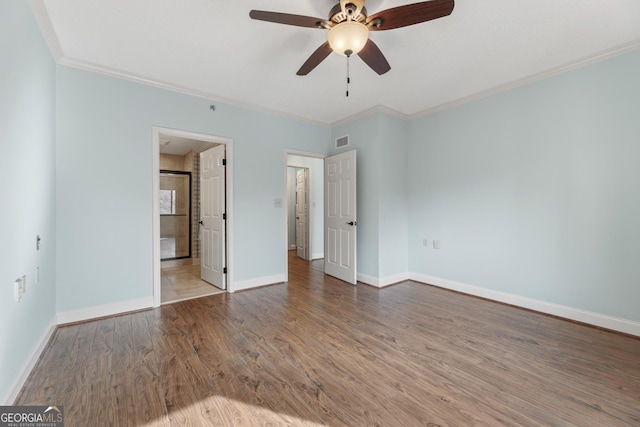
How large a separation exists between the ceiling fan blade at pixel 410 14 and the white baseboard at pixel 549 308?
3.23 meters

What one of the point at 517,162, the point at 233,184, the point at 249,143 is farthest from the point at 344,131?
the point at 517,162

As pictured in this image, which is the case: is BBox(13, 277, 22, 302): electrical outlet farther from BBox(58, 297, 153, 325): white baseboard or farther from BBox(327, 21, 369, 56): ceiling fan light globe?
BBox(327, 21, 369, 56): ceiling fan light globe

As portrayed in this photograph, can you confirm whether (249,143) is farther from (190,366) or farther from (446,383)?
(446,383)

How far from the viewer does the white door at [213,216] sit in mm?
3914

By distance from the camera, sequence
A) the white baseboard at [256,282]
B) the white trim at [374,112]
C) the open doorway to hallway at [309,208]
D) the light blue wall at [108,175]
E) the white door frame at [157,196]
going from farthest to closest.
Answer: the open doorway to hallway at [309,208]
the white trim at [374,112]
the white baseboard at [256,282]
the white door frame at [157,196]
the light blue wall at [108,175]

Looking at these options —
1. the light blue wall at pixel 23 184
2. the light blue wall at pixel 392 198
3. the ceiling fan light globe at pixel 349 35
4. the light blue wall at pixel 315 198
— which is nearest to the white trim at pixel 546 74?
the light blue wall at pixel 392 198

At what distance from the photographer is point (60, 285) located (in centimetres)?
273

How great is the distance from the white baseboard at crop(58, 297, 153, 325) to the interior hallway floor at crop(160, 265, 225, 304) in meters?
0.26

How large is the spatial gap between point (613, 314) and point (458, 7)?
3.22 metres

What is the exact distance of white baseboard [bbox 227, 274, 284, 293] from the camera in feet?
12.7

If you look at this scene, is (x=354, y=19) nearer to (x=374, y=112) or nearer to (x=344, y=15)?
(x=344, y=15)

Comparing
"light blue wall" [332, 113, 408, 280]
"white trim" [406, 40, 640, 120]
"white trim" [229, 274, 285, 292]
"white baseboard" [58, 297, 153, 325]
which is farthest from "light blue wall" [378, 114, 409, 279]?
"white baseboard" [58, 297, 153, 325]

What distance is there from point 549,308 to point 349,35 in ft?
11.6

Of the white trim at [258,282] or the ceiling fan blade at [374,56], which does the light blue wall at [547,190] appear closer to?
the ceiling fan blade at [374,56]
